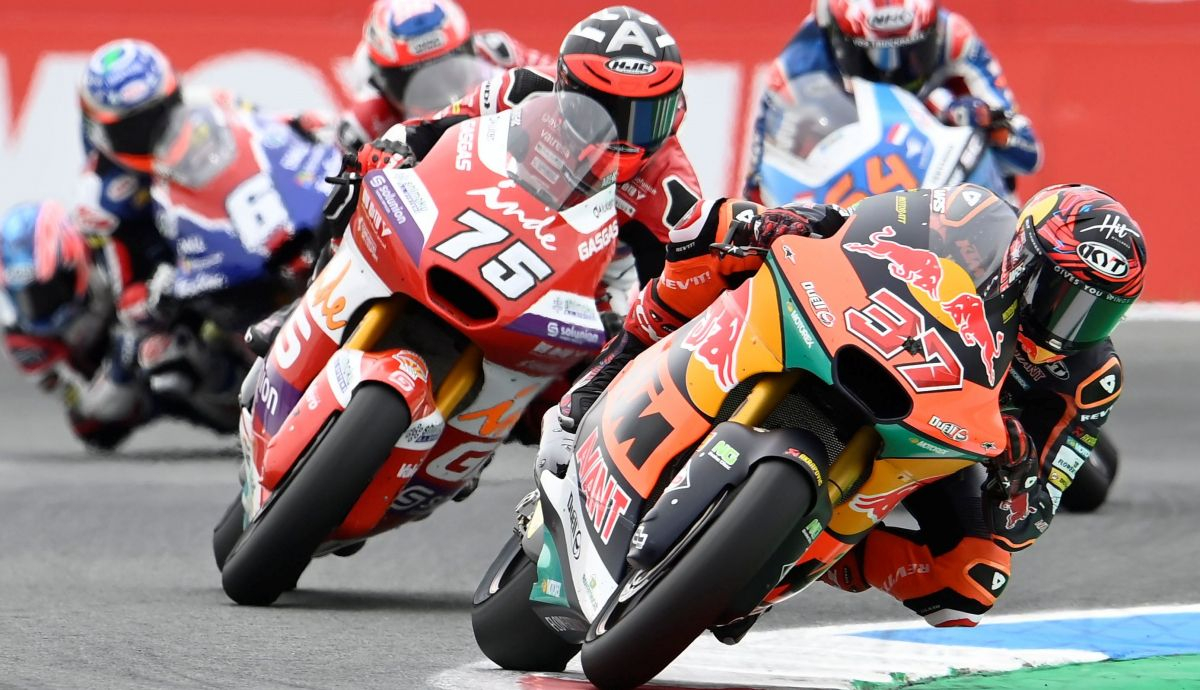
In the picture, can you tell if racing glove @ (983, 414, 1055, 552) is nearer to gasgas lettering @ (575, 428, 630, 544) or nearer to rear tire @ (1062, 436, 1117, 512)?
gasgas lettering @ (575, 428, 630, 544)

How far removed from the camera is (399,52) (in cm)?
888

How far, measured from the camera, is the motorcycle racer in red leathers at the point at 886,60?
8.70 m

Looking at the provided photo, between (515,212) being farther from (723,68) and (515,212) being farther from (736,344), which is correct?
(723,68)

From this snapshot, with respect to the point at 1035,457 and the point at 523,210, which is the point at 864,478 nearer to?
the point at 1035,457

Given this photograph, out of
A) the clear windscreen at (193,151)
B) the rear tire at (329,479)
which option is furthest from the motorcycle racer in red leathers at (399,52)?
the rear tire at (329,479)

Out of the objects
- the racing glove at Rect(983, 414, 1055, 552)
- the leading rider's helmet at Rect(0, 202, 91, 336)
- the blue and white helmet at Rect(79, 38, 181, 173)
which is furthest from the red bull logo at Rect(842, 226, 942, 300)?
the leading rider's helmet at Rect(0, 202, 91, 336)

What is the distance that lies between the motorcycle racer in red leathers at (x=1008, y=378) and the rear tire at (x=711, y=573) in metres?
0.39

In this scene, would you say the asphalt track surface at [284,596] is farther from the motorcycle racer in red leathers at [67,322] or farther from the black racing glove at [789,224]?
the black racing glove at [789,224]

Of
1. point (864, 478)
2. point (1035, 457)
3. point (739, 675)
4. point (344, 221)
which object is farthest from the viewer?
point (344, 221)

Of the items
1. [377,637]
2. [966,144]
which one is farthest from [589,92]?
[966,144]

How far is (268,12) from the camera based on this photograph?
13383 millimetres

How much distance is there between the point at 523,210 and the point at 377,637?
1.11 meters

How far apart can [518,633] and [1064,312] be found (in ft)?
4.57

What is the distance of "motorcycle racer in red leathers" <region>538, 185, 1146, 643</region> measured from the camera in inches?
179
